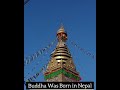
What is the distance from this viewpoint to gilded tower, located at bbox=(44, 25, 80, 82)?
2833 centimetres

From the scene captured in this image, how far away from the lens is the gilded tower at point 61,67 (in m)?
28.3

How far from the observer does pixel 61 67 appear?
94.9ft
